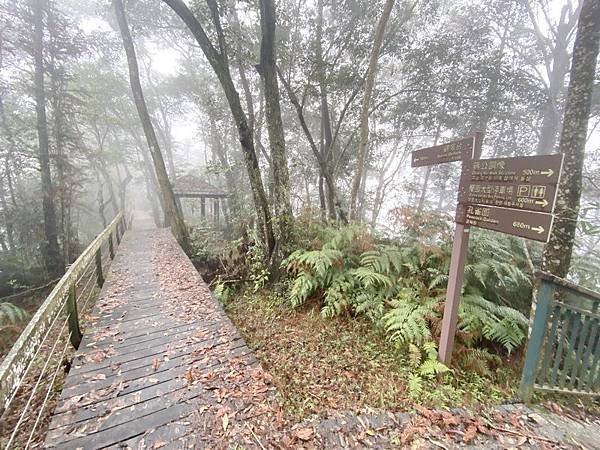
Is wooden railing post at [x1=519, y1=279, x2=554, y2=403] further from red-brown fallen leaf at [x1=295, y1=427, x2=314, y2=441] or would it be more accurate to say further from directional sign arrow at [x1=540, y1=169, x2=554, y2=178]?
red-brown fallen leaf at [x1=295, y1=427, x2=314, y2=441]

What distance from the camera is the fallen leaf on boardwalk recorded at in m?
2.22

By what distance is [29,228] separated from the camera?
11.0 meters

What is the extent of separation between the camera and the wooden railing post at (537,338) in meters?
2.56

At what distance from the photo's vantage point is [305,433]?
2262 mm

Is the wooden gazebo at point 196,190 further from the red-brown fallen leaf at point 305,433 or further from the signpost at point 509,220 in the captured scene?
the signpost at point 509,220

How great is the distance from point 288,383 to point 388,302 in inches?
69.8

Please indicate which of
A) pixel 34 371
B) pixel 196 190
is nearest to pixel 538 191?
pixel 34 371

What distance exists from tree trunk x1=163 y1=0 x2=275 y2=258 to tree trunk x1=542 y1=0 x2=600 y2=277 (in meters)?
4.63

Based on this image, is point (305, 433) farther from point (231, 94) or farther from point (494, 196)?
point (231, 94)

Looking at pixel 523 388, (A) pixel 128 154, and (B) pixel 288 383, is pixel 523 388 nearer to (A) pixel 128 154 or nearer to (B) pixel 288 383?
(B) pixel 288 383

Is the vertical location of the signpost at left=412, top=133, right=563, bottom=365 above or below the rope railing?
above

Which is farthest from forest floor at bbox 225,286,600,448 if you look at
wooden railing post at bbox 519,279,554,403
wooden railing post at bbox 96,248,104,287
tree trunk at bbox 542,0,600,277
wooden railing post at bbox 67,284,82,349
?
wooden railing post at bbox 96,248,104,287

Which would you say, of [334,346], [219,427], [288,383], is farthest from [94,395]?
[334,346]

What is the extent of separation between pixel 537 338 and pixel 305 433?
250 centimetres
